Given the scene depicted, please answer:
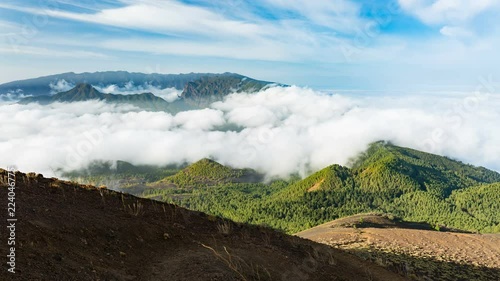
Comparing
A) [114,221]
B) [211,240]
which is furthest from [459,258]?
[114,221]

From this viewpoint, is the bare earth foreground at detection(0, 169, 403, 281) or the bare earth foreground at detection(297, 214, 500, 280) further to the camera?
the bare earth foreground at detection(297, 214, 500, 280)

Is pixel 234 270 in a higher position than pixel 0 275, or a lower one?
lower

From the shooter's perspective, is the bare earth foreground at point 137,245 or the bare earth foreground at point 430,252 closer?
the bare earth foreground at point 137,245

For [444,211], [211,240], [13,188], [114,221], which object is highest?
[13,188]

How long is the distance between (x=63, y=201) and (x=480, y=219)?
8382 inches

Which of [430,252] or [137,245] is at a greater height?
[137,245]

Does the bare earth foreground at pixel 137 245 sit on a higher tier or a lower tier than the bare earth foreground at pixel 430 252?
higher

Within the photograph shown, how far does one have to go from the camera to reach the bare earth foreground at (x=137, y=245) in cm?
1062

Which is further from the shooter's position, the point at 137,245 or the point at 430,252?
the point at 430,252

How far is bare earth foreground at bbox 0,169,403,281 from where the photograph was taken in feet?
34.8

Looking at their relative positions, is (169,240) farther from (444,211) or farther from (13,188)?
(444,211)

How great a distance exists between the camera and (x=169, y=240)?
587 inches

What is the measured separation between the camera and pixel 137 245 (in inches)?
533

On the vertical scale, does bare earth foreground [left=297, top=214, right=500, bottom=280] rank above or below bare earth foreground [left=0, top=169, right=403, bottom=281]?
below
